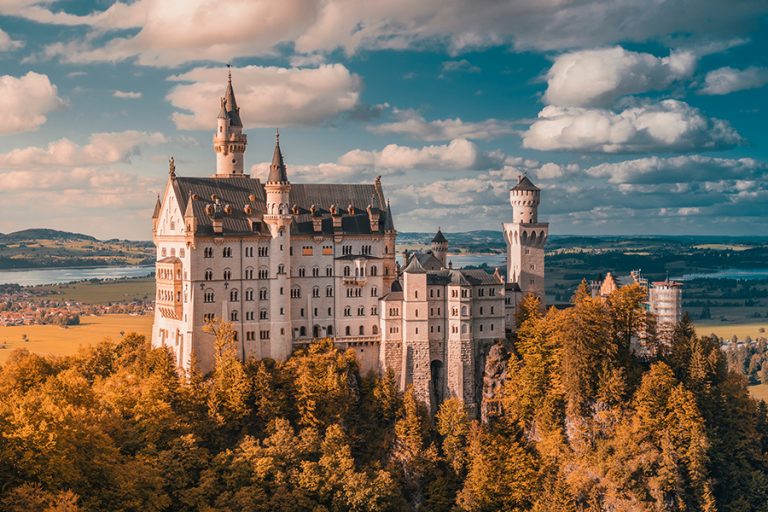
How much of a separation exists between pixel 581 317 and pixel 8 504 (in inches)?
2493

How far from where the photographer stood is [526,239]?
394 feet

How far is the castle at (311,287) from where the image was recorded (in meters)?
105

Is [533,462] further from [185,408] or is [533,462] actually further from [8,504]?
[8,504]

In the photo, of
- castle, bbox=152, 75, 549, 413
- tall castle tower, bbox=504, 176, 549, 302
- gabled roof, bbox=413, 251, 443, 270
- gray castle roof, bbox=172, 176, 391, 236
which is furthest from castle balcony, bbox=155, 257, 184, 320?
tall castle tower, bbox=504, 176, 549, 302

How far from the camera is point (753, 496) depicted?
348ft

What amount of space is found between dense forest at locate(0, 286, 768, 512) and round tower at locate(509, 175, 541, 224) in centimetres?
1267

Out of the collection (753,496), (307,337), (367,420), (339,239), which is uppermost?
(339,239)

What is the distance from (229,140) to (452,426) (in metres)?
45.7

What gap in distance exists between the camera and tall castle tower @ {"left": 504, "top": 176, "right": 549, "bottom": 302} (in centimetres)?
11962

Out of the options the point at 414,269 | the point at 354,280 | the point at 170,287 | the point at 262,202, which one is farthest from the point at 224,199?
the point at 414,269

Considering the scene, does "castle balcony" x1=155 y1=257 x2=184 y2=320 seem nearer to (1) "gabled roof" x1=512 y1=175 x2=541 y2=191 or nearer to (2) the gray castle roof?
(2) the gray castle roof

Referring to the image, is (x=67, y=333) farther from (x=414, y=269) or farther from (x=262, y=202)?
(x=414, y=269)

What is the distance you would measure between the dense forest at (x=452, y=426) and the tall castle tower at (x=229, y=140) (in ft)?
83.7

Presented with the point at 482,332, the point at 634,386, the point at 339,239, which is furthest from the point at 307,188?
the point at 634,386
